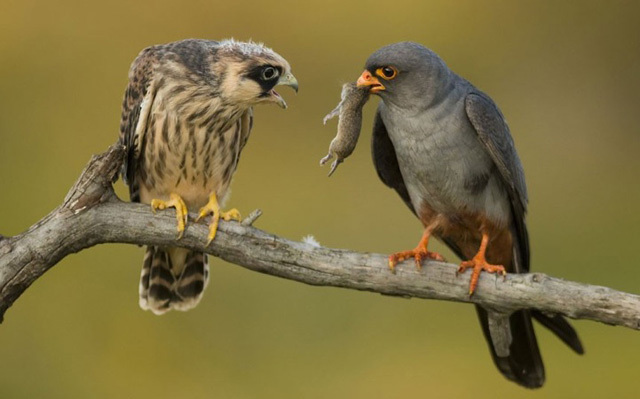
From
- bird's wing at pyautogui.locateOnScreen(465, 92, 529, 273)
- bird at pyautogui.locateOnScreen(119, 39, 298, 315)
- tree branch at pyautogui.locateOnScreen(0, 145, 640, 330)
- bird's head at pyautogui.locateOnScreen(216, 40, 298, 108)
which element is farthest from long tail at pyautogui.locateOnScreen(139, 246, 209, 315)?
bird's wing at pyautogui.locateOnScreen(465, 92, 529, 273)

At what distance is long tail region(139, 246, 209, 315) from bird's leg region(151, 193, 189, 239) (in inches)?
19.4

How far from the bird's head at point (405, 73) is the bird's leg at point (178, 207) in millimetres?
774

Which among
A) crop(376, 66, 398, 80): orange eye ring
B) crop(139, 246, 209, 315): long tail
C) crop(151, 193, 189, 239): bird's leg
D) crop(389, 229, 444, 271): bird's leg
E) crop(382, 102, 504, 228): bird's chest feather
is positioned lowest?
crop(139, 246, 209, 315): long tail

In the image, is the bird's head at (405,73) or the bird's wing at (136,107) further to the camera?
the bird's wing at (136,107)

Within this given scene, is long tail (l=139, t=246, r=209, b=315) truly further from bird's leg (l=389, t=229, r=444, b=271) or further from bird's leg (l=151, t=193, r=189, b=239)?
bird's leg (l=389, t=229, r=444, b=271)

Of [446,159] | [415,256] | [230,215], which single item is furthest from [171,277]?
[446,159]

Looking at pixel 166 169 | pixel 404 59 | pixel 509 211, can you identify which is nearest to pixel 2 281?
pixel 166 169

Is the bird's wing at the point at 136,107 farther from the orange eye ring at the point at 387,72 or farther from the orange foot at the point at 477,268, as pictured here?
the orange foot at the point at 477,268

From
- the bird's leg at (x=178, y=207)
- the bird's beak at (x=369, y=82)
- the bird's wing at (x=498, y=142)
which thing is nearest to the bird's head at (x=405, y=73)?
the bird's beak at (x=369, y=82)

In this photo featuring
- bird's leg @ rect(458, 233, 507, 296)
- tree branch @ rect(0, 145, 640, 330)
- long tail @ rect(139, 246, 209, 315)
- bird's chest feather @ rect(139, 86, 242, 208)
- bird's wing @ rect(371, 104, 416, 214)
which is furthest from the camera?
long tail @ rect(139, 246, 209, 315)

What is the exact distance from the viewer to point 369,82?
3639 mm

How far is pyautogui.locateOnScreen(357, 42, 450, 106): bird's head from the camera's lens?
3594 millimetres

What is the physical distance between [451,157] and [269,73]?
73 centimetres

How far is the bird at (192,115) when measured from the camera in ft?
12.1
